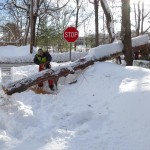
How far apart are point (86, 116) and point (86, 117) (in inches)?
1.4

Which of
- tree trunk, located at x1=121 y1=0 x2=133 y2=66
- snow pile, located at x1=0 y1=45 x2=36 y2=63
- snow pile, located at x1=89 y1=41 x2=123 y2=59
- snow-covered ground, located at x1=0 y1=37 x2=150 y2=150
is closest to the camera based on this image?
snow-covered ground, located at x1=0 y1=37 x2=150 y2=150

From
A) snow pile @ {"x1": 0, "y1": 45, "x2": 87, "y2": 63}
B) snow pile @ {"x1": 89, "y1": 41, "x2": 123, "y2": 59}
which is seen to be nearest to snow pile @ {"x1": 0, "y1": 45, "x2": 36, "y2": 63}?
snow pile @ {"x1": 0, "y1": 45, "x2": 87, "y2": 63}

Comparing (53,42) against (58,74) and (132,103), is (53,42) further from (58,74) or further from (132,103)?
(132,103)

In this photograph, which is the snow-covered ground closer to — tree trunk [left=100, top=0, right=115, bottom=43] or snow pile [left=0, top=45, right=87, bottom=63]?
tree trunk [left=100, top=0, right=115, bottom=43]

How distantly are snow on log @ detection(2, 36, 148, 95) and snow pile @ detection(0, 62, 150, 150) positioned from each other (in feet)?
0.89

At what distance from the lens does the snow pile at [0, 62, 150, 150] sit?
5844 mm

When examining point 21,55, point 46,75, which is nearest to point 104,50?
point 46,75

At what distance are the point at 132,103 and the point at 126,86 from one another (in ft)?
4.72

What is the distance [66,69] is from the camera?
11.0 metres

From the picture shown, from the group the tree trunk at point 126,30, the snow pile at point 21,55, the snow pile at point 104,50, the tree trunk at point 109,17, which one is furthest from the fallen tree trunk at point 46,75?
the snow pile at point 21,55

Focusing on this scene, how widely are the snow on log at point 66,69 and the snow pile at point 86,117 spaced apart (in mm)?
271

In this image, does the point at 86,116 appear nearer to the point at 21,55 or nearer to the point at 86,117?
the point at 86,117

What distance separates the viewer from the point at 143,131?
234 inches

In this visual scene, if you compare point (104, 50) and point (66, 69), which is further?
point (104, 50)
